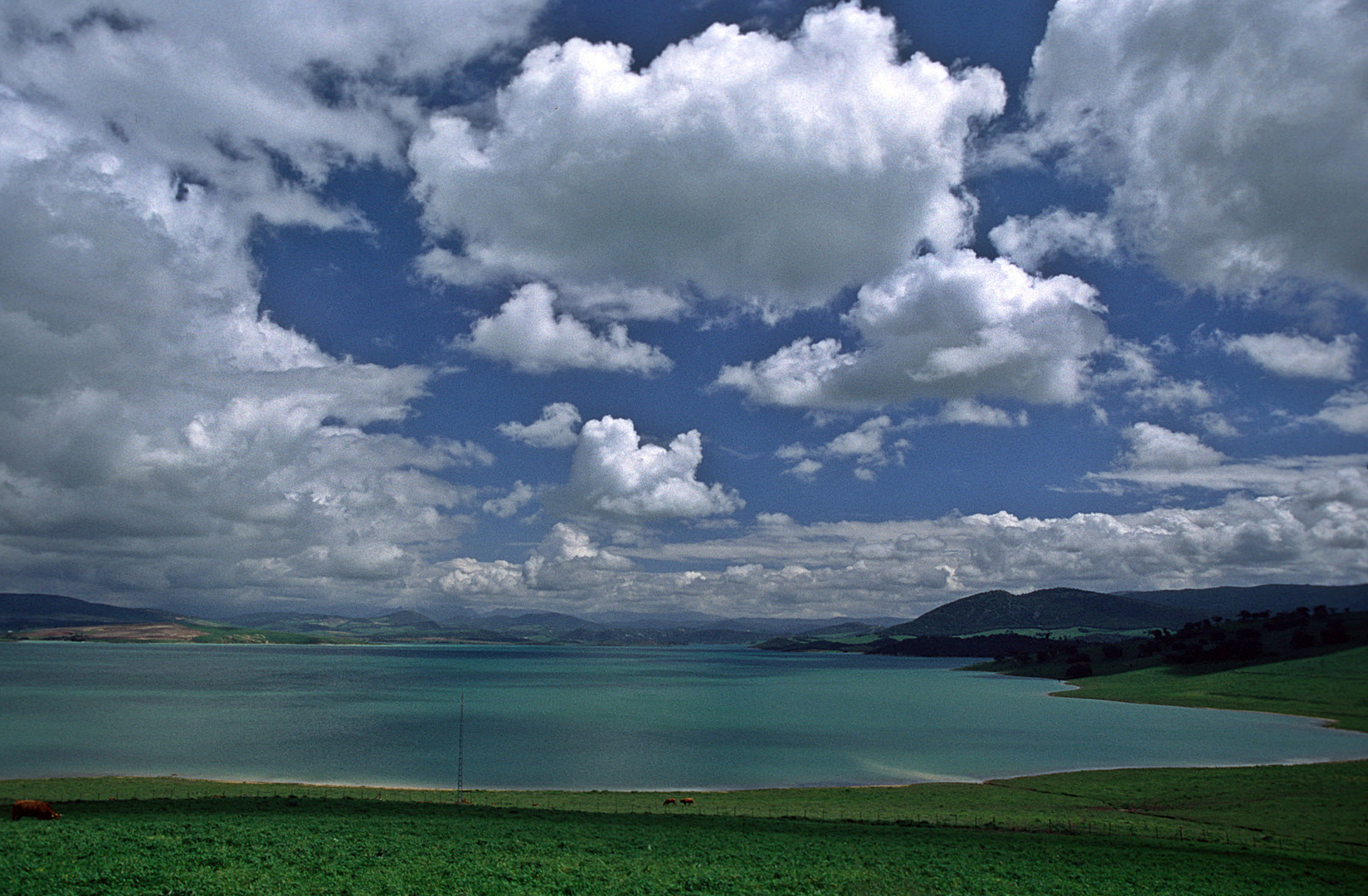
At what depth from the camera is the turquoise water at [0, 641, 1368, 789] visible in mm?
61906

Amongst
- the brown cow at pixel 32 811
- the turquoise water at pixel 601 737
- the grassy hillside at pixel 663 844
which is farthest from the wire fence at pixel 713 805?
the turquoise water at pixel 601 737

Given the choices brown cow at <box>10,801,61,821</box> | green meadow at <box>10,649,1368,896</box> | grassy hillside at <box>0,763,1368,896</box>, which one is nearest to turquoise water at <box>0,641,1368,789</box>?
green meadow at <box>10,649,1368,896</box>

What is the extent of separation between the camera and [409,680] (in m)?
187

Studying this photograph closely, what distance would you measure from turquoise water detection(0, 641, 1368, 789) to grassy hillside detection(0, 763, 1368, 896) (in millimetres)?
11297

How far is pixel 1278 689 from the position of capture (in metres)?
126

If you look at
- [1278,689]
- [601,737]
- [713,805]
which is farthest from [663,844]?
[1278,689]

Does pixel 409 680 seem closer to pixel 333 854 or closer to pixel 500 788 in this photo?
pixel 500 788

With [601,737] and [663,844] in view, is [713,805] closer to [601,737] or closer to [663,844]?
[663,844]

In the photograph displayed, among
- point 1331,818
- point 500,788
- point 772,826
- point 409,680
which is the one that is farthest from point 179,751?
point 409,680

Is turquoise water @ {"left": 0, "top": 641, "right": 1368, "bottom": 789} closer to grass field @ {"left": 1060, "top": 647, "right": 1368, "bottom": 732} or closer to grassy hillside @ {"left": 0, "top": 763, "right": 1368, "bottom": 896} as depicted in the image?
grass field @ {"left": 1060, "top": 647, "right": 1368, "bottom": 732}

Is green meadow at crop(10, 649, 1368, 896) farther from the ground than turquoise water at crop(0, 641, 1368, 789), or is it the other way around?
green meadow at crop(10, 649, 1368, 896)

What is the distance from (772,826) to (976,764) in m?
41.6

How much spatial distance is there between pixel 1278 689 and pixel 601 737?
11584cm

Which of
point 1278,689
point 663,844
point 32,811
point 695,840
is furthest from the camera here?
point 1278,689
